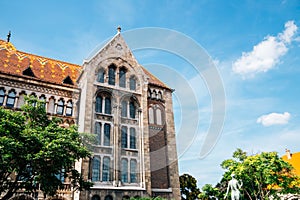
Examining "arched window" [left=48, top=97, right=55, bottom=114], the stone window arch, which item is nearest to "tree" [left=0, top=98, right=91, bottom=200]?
"arched window" [left=48, top=97, right=55, bottom=114]

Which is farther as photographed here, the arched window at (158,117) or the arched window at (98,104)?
the arched window at (158,117)

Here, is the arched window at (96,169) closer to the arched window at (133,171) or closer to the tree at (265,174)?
the arched window at (133,171)

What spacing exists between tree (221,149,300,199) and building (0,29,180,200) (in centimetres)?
714

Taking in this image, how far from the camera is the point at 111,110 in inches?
1052

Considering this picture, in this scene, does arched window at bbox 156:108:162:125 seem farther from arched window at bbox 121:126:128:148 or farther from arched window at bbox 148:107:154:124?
arched window at bbox 121:126:128:148

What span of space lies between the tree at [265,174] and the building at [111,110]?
7.14m

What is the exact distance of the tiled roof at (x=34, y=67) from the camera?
25.7 m

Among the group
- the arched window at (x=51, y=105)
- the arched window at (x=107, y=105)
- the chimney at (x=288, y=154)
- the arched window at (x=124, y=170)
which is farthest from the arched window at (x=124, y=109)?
the chimney at (x=288, y=154)

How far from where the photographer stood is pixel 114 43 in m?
29.9

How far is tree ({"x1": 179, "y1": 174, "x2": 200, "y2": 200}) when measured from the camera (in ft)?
123

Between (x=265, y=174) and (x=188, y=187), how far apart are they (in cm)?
1577

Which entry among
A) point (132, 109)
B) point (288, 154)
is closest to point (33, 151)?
point (132, 109)

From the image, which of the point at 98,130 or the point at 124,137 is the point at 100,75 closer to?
the point at 98,130

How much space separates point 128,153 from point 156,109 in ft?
23.1
